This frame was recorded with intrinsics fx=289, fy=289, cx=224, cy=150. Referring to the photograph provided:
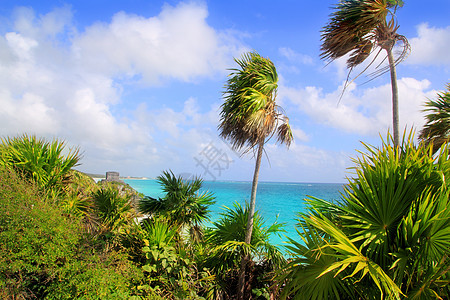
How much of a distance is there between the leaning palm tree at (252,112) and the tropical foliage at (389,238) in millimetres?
2879

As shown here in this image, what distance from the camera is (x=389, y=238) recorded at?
3473mm

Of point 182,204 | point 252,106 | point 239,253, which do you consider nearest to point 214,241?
point 239,253

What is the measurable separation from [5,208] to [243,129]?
4695 millimetres

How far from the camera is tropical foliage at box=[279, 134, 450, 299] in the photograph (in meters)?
3.02

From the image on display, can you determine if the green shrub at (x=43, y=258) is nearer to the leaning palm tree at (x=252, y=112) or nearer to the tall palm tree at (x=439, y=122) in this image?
the leaning palm tree at (x=252, y=112)

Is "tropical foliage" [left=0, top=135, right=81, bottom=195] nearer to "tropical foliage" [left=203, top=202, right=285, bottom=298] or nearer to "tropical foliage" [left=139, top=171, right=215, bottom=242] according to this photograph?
"tropical foliage" [left=139, top=171, right=215, bottom=242]

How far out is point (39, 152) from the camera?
6.57 meters

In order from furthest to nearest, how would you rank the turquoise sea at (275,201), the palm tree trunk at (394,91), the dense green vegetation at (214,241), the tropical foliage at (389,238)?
the turquoise sea at (275,201) < the palm tree trunk at (394,91) < the dense green vegetation at (214,241) < the tropical foliage at (389,238)

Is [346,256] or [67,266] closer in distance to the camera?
[346,256]

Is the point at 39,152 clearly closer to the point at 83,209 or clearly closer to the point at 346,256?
the point at 83,209

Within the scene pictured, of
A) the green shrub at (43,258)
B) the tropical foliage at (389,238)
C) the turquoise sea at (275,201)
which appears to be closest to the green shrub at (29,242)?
the green shrub at (43,258)

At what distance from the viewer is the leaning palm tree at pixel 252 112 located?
6.54 meters

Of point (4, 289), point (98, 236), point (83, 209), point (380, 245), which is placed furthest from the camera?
point (83, 209)

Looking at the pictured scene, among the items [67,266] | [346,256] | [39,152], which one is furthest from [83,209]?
[346,256]
